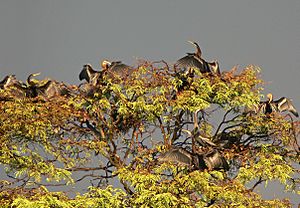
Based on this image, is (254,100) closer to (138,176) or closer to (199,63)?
(199,63)

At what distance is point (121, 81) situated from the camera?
14883mm

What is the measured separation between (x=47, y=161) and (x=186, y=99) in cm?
266

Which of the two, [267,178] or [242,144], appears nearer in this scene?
[267,178]

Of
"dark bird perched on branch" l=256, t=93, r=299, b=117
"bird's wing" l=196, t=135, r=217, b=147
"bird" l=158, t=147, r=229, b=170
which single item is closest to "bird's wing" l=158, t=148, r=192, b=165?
"bird" l=158, t=147, r=229, b=170

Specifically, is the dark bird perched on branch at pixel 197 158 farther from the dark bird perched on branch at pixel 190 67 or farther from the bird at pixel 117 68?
the bird at pixel 117 68

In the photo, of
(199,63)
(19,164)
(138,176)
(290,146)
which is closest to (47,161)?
(19,164)

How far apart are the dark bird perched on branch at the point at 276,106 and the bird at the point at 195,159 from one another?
1789mm

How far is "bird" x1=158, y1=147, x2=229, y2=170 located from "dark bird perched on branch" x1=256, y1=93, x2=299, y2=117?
179 cm

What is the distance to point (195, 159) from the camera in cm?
1407

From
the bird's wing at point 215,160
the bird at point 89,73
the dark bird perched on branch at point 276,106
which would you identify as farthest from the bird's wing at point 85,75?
the dark bird perched on branch at point 276,106

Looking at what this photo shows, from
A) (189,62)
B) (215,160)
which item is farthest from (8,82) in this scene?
(215,160)

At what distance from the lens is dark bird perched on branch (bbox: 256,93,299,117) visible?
614 inches

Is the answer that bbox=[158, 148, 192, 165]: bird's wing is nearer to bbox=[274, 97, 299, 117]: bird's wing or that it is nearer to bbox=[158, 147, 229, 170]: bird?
bbox=[158, 147, 229, 170]: bird

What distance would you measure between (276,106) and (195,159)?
8.28ft
